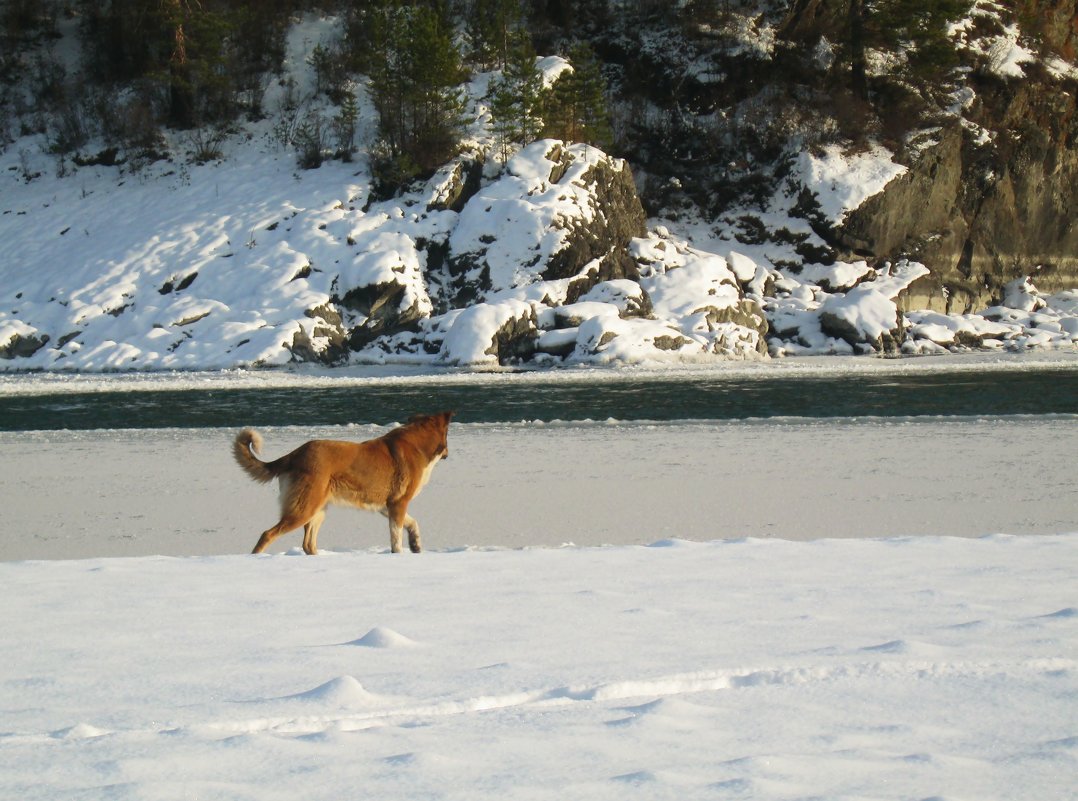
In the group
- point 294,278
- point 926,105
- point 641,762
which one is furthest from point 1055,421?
point 926,105

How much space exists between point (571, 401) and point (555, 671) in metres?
18.4

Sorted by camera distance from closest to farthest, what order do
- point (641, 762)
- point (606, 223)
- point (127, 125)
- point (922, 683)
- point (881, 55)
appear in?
point (641, 762) < point (922, 683) < point (606, 223) < point (127, 125) < point (881, 55)

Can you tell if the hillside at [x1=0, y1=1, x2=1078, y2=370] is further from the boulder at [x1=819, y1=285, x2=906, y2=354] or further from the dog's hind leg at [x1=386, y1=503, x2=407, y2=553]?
the dog's hind leg at [x1=386, y1=503, x2=407, y2=553]

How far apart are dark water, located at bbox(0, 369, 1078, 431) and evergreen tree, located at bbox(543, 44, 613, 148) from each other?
16875 mm

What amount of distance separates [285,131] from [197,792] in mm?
42809

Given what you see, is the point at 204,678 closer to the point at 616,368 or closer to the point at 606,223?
the point at 616,368

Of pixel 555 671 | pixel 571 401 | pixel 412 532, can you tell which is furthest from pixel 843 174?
pixel 555 671

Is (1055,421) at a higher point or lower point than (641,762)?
lower

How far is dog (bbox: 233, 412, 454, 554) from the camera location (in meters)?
7.33

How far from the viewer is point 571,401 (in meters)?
22.0

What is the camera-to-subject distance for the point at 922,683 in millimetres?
3416

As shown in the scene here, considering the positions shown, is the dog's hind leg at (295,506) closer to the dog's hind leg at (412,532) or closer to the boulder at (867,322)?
the dog's hind leg at (412,532)

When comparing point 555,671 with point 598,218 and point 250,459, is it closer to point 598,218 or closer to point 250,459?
point 250,459

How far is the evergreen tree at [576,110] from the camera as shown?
3994cm
